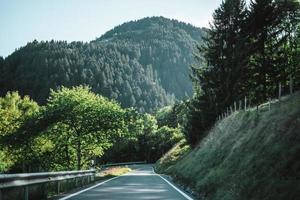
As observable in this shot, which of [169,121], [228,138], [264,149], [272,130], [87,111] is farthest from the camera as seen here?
[169,121]

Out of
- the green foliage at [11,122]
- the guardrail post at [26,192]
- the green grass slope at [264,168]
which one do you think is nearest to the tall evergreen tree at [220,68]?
the green foliage at [11,122]

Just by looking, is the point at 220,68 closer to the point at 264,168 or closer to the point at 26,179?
the point at 264,168

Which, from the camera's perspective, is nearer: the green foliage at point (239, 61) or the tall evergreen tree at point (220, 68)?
the tall evergreen tree at point (220, 68)

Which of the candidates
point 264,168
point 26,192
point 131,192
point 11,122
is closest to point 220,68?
point 11,122

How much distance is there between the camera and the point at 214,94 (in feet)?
124

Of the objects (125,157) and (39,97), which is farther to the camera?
(39,97)

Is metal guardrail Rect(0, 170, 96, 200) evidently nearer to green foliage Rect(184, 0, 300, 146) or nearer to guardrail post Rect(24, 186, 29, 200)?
guardrail post Rect(24, 186, 29, 200)

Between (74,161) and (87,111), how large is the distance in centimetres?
1218

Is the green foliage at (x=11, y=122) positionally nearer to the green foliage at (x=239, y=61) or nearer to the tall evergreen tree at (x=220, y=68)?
the tall evergreen tree at (x=220, y=68)

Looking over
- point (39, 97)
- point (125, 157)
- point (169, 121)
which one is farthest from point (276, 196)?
point (39, 97)

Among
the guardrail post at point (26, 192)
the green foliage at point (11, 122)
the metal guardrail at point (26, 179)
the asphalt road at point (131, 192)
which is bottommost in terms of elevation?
the asphalt road at point (131, 192)

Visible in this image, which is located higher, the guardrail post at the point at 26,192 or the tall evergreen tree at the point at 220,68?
the tall evergreen tree at the point at 220,68

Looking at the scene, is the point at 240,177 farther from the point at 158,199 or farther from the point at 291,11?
the point at 291,11

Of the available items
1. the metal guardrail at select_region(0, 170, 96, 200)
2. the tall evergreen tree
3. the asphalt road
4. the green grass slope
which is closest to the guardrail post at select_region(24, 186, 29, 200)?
the metal guardrail at select_region(0, 170, 96, 200)
